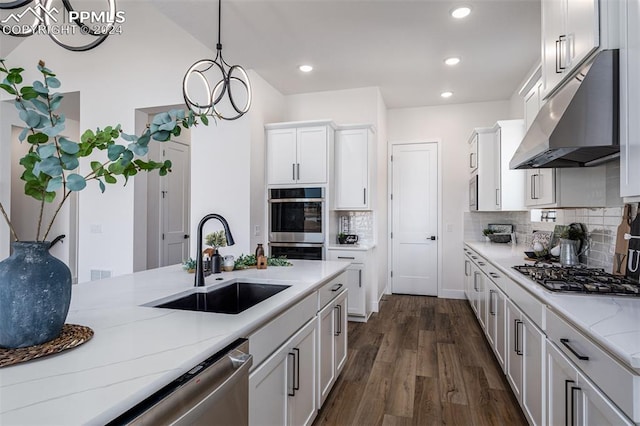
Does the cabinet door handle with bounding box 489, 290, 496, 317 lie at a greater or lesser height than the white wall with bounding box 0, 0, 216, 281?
lesser

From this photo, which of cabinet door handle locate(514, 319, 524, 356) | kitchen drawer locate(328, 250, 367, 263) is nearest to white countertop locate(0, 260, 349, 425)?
cabinet door handle locate(514, 319, 524, 356)

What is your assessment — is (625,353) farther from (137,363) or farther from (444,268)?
(444,268)

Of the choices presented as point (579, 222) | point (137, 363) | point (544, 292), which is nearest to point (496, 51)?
point (579, 222)

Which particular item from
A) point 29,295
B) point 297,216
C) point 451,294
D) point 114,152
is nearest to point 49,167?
point 114,152

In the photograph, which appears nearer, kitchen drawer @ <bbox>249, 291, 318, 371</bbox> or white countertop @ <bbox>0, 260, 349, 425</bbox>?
white countertop @ <bbox>0, 260, 349, 425</bbox>

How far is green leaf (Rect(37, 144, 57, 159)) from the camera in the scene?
2.78 ft

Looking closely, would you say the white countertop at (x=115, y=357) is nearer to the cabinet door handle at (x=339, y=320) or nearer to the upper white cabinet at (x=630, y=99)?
the cabinet door handle at (x=339, y=320)

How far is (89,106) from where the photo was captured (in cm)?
440

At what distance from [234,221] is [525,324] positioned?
115 inches

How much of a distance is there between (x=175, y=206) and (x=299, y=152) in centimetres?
246

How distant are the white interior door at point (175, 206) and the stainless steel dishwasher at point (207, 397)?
4561mm

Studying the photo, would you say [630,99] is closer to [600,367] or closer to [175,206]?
[600,367]

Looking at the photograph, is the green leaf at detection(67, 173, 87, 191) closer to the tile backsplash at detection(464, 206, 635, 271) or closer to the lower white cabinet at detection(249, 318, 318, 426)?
the lower white cabinet at detection(249, 318, 318, 426)

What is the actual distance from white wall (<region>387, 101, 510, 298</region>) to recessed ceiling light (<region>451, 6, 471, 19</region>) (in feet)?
8.39
